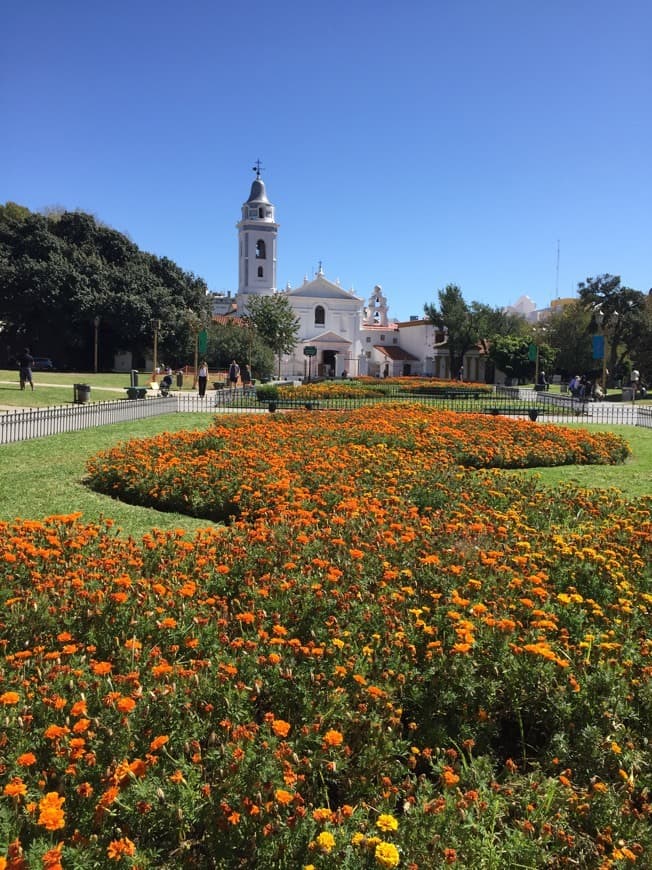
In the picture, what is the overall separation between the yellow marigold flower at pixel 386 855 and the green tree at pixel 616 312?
4587 cm

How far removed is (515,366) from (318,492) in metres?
47.0

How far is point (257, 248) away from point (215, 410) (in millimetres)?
48008

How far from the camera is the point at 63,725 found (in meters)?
2.71

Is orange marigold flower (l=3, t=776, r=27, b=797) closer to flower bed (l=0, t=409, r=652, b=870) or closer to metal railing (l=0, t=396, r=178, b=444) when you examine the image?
flower bed (l=0, t=409, r=652, b=870)

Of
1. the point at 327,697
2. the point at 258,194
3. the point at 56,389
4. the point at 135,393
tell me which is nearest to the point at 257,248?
the point at 258,194

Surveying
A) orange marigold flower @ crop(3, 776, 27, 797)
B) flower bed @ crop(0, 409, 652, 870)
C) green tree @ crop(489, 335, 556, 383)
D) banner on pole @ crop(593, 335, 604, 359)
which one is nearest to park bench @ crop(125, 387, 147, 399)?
banner on pole @ crop(593, 335, 604, 359)

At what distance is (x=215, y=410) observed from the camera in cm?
2255

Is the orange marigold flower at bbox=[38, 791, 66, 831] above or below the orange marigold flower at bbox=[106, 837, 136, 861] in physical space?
above

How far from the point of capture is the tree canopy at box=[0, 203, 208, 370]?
42.0m

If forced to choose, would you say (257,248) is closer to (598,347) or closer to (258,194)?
(258,194)

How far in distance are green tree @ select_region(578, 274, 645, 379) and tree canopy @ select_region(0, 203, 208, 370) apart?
27748 mm

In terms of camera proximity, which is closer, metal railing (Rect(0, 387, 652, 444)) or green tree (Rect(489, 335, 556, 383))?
metal railing (Rect(0, 387, 652, 444))

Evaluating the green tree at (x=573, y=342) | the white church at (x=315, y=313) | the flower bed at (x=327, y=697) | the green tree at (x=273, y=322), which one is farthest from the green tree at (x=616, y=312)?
the flower bed at (x=327, y=697)

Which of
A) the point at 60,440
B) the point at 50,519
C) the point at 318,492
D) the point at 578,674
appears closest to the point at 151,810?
the point at 578,674
